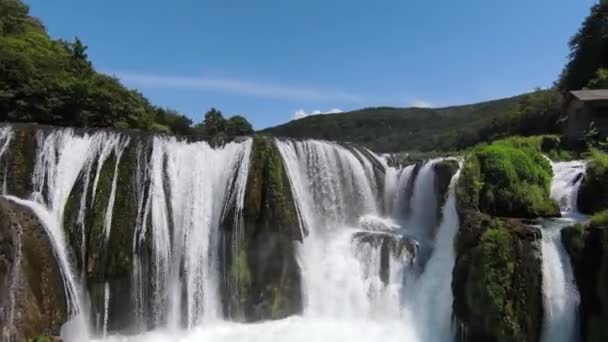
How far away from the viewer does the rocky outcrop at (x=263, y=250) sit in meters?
13.5

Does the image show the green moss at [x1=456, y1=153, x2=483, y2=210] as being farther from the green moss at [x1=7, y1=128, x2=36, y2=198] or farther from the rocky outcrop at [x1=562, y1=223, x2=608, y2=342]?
the green moss at [x1=7, y1=128, x2=36, y2=198]

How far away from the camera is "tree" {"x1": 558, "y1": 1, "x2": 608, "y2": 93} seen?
28234 mm

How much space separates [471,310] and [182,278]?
7.81 metres

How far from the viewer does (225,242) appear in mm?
13781

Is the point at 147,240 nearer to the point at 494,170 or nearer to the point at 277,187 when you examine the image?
the point at 277,187

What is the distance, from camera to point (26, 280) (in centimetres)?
1040

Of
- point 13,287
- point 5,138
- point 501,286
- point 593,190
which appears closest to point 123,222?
point 13,287

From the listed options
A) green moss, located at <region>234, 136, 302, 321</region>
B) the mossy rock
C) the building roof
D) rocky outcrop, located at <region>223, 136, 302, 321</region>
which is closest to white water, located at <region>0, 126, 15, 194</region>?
rocky outcrop, located at <region>223, 136, 302, 321</region>

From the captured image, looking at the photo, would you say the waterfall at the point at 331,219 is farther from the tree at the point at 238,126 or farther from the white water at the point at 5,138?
the tree at the point at 238,126

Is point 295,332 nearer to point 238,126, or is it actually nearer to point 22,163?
point 22,163

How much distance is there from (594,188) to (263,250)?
10.3m

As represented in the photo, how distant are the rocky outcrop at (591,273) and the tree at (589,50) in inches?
845

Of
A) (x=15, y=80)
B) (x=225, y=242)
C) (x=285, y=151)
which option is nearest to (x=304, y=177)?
(x=285, y=151)

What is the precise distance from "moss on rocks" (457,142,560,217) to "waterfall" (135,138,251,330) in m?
6.77
